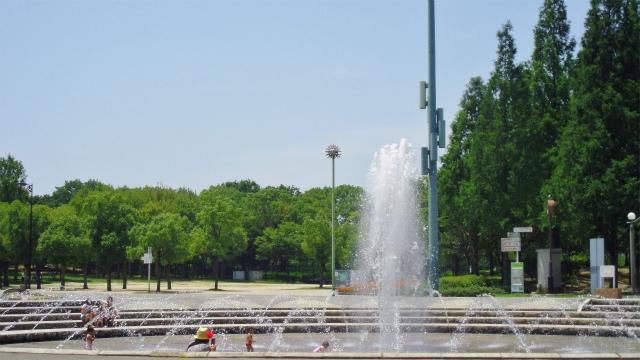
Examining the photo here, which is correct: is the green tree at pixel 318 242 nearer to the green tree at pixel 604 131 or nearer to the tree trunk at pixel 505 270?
the tree trunk at pixel 505 270

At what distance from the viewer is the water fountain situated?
63.8 feet

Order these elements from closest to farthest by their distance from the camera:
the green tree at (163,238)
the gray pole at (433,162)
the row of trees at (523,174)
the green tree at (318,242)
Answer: the gray pole at (433,162) < the row of trees at (523,174) < the green tree at (163,238) < the green tree at (318,242)

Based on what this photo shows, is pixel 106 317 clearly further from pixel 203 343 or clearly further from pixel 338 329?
pixel 203 343

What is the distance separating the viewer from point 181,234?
172ft

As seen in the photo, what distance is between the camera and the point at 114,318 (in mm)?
23281

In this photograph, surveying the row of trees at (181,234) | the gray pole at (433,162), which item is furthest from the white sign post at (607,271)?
the row of trees at (181,234)

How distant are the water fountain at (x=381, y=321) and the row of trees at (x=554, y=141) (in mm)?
13551

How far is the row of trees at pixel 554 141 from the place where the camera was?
39.0 meters

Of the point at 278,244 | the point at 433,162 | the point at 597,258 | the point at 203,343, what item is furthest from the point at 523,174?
the point at 278,244

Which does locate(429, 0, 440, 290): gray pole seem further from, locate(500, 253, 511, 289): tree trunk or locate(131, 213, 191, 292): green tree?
locate(131, 213, 191, 292): green tree

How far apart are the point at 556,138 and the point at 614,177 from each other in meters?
8.20

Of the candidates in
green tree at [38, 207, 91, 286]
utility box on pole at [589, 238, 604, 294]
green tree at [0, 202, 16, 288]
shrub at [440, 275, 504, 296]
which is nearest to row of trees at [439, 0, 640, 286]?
shrub at [440, 275, 504, 296]

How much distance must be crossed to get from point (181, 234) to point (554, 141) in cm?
2599

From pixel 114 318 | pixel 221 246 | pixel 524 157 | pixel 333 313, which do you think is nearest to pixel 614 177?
pixel 524 157
